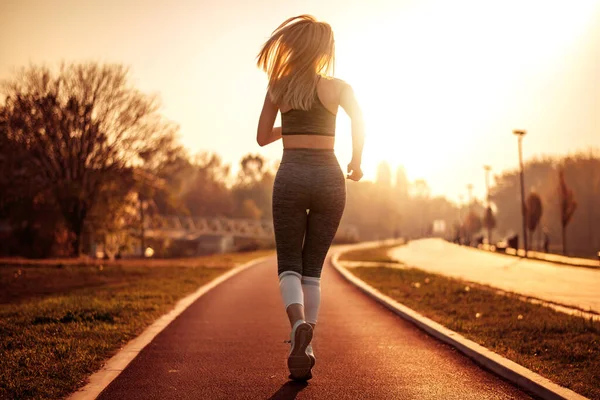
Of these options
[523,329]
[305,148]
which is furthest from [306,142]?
[523,329]

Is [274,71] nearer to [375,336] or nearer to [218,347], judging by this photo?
[218,347]

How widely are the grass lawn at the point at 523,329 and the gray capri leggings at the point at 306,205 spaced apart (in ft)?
6.19

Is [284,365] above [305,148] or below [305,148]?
below

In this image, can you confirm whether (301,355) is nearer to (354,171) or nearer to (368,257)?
(354,171)

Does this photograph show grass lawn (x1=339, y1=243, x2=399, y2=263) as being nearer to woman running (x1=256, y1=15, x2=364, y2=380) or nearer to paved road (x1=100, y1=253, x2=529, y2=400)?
paved road (x1=100, y1=253, x2=529, y2=400)

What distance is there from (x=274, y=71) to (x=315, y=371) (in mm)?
2242

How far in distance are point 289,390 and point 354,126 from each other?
5.84ft

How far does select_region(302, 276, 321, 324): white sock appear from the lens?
446 centimetres

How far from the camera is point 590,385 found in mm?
4414

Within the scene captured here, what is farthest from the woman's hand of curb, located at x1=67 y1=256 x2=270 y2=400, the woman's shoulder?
curb, located at x1=67 y1=256 x2=270 y2=400

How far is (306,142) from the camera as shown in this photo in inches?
170

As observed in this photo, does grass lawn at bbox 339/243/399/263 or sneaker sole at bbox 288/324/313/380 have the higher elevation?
sneaker sole at bbox 288/324/313/380

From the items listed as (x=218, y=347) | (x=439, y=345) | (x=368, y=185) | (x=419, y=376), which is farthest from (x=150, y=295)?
(x=368, y=185)

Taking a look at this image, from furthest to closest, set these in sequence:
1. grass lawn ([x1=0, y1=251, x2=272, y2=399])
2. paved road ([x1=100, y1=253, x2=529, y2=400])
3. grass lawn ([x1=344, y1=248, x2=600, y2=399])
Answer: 1. grass lawn ([x1=344, y1=248, x2=600, y2=399])
2. grass lawn ([x1=0, y1=251, x2=272, y2=399])
3. paved road ([x1=100, y1=253, x2=529, y2=400])
